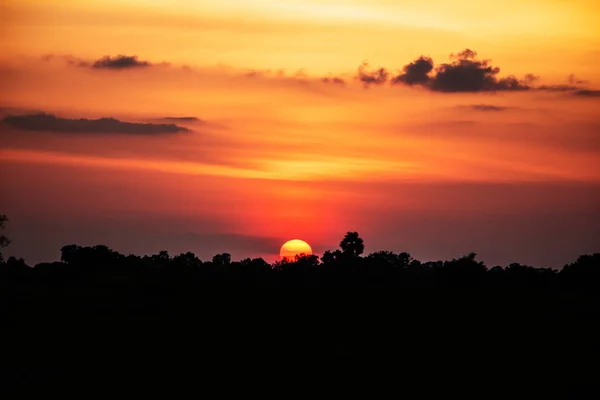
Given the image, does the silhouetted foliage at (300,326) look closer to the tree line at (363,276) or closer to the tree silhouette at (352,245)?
the tree line at (363,276)

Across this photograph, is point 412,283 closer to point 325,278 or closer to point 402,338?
point 325,278

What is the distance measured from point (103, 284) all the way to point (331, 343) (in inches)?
951

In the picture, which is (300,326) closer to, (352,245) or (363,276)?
(363,276)

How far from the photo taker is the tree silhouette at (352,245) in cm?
11552

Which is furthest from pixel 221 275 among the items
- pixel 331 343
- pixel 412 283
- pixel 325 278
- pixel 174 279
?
pixel 331 343

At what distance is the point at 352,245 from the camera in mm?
116500

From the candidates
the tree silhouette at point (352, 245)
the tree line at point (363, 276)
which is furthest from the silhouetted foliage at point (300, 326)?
the tree silhouette at point (352, 245)

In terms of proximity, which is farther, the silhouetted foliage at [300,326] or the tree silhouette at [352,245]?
the tree silhouette at [352,245]

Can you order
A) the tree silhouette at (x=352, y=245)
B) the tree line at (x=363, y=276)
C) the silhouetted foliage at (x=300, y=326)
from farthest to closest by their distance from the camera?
the tree silhouette at (x=352, y=245), the tree line at (x=363, y=276), the silhouetted foliage at (x=300, y=326)

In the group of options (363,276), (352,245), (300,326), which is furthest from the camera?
(352,245)

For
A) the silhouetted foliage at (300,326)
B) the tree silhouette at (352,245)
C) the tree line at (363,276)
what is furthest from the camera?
the tree silhouette at (352,245)

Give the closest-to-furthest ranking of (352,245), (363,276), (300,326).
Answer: (300,326) < (363,276) < (352,245)

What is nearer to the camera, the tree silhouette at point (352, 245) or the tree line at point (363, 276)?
the tree line at point (363, 276)

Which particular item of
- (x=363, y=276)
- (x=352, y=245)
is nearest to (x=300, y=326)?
(x=363, y=276)
